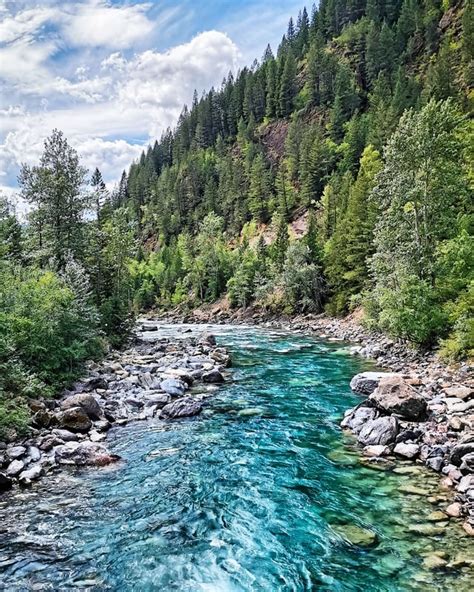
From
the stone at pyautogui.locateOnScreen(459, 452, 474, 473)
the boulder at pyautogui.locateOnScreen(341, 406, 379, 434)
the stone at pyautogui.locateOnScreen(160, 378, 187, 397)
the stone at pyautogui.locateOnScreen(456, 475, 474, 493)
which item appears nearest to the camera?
the stone at pyautogui.locateOnScreen(456, 475, 474, 493)

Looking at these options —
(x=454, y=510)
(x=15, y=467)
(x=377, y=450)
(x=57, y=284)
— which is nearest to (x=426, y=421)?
(x=377, y=450)

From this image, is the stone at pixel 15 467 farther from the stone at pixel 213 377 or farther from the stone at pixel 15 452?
the stone at pixel 213 377

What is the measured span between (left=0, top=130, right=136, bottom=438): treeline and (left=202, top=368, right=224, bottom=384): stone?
19.7 feet

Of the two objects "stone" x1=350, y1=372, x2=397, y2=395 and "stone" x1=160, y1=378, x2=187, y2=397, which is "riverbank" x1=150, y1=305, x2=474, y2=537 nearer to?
"stone" x1=350, y1=372, x2=397, y2=395

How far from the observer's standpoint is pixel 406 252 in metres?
25.2

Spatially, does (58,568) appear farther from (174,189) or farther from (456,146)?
(174,189)

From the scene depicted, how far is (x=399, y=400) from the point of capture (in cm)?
1414

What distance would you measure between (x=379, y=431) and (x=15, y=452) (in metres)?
10.2

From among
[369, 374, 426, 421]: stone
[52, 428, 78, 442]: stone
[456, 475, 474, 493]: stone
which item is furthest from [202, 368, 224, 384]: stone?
[456, 475, 474, 493]: stone

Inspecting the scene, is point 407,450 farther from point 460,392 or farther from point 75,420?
point 75,420

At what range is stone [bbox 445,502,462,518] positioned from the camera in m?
8.68

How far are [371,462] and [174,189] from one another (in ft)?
396

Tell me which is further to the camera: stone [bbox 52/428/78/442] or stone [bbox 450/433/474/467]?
stone [bbox 52/428/78/442]

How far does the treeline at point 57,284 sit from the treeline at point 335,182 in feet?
56.1
